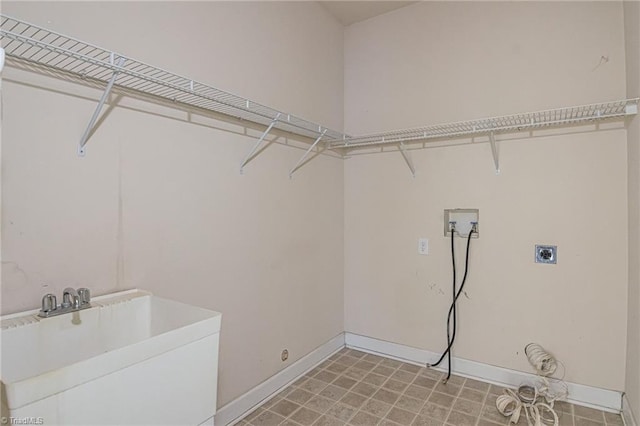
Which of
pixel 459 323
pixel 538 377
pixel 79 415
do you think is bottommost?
pixel 538 377

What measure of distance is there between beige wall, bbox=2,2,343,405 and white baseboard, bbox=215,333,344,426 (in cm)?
6

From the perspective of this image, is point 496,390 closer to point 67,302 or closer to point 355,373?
point 355,373

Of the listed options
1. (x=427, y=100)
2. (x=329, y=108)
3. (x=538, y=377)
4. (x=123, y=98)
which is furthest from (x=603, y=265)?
(x=123, y=98)

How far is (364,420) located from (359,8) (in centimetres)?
300

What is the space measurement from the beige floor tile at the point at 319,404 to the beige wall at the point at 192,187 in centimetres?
31

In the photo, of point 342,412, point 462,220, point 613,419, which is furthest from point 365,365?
point 613,419

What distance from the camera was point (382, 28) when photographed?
286cm

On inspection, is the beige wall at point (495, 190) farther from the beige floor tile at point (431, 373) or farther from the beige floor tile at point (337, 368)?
the beige floor tile at point (337, 368)

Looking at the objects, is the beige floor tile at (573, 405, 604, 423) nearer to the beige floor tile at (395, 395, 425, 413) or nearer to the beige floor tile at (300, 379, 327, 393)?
the beige floor tile at (395, 395, 425, 413)

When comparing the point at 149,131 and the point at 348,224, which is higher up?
the point at 149,131

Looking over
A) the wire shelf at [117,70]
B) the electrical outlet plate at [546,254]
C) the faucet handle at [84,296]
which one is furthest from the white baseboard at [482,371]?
the faucet handle at [84,296]

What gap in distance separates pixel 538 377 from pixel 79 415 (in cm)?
252

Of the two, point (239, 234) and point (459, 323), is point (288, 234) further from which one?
point (459, 323)

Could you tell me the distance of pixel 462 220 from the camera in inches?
98.7
